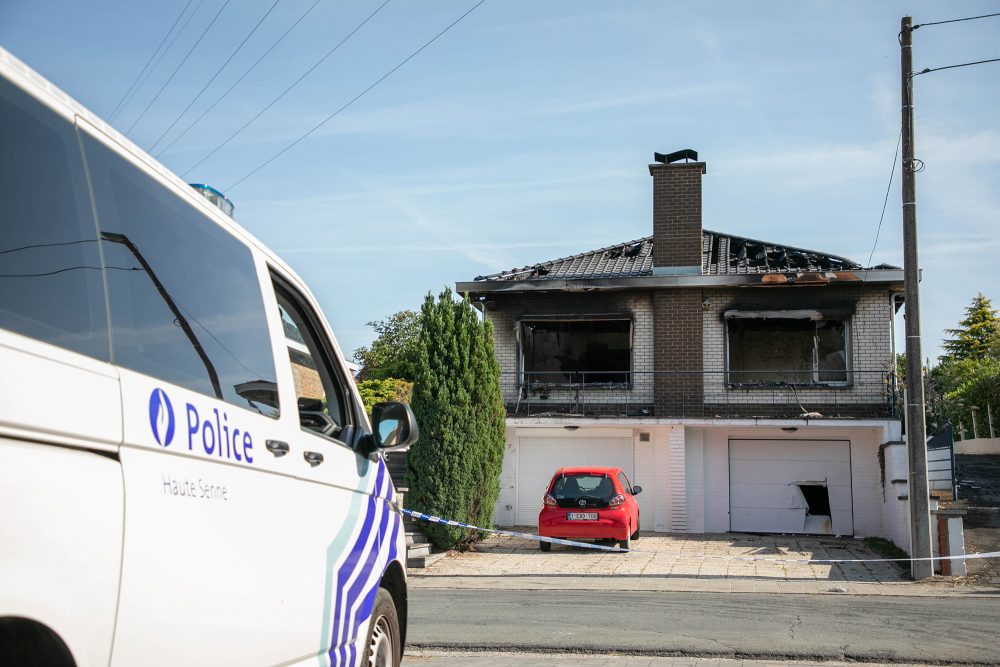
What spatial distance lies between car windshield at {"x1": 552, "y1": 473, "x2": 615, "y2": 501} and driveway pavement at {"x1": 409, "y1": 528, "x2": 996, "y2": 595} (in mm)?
1089

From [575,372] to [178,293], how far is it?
22333mm

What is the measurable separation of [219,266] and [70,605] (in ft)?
5.23

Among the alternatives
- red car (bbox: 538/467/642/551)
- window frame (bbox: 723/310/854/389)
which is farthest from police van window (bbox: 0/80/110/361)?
window frame (bbox: 723/310/854/389)

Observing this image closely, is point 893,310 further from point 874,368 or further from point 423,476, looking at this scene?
point 423,476

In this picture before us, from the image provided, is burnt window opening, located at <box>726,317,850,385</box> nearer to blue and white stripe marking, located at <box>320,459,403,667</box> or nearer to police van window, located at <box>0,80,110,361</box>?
blue and white stripe marking, located at <box>320,459,403,667</box>

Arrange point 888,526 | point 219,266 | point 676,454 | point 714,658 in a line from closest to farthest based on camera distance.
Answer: point 219,266, point 714,658, point 888,526, point 676,454

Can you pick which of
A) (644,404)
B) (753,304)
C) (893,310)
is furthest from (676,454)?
(893,310)

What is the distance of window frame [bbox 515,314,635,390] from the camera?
24953mm

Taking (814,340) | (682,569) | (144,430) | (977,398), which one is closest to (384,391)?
(814,340)

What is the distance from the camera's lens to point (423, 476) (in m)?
18.8

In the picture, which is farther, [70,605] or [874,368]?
[874,368]

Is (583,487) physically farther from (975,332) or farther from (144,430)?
(975,332)

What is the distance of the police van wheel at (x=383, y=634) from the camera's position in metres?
4.73

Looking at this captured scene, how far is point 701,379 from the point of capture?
24.4 meters
